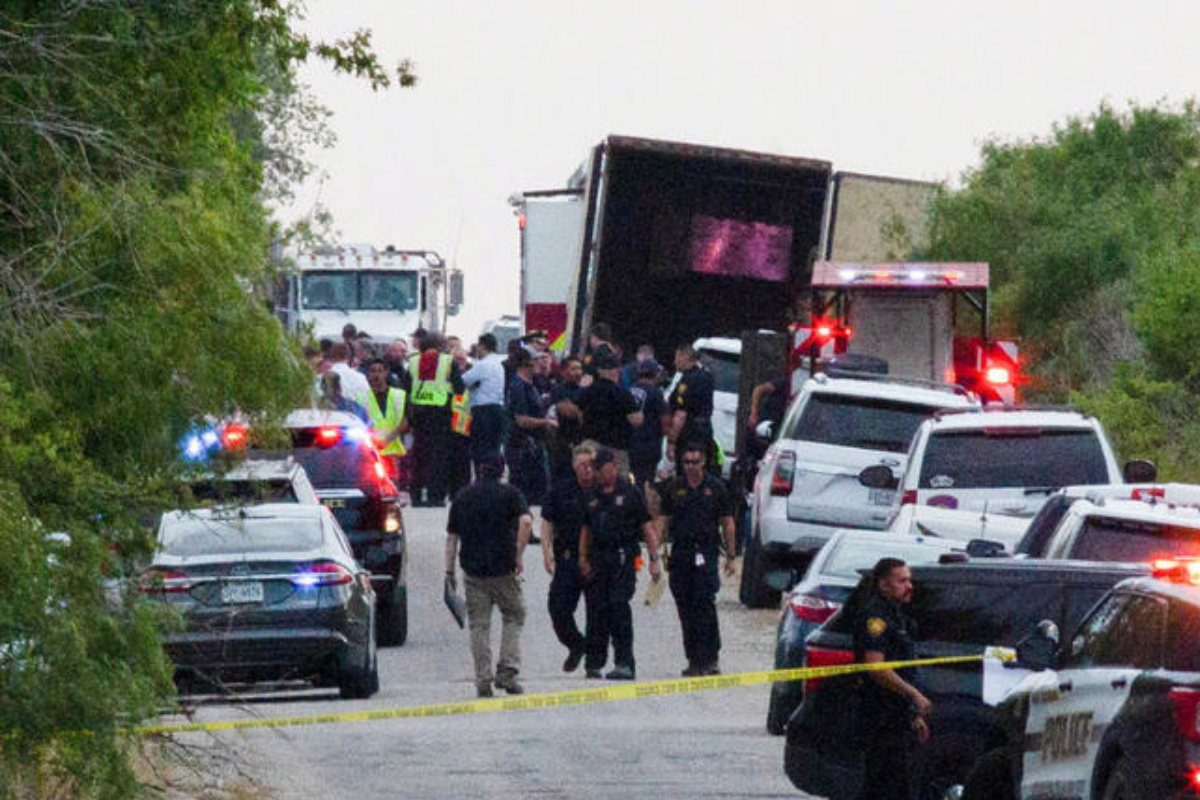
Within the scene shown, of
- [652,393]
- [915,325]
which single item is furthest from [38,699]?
[915,325]

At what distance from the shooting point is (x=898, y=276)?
1245 inches

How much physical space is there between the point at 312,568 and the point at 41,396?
8126 mm

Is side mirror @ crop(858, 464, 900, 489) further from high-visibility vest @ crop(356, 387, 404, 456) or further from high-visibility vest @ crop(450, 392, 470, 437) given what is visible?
high-visibility vest @ crop(450, 392, 470, 437)

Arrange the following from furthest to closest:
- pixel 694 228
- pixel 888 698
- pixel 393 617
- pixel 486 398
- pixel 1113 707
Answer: pixel 694 228, pixel 486 398, pixel 393 617, pixel 888 698, pixel 1113 707

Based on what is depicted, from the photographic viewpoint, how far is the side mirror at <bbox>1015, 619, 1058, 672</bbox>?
470 inches

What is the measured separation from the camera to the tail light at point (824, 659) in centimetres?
1410

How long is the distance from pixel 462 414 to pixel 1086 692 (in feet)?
66.9

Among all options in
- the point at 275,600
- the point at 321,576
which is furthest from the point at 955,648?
the point at 275,600

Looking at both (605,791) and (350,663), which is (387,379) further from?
(605,791)

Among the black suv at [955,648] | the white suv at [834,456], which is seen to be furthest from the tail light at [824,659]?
the white suv at [834,456]

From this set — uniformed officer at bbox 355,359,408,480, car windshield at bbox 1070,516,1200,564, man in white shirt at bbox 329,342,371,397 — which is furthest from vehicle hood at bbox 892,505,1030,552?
uniformed officer at bbox 355,359,408,480

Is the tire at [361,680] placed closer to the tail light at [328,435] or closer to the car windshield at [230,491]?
the tail light at [328,435]

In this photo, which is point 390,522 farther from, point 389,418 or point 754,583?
point 389,418

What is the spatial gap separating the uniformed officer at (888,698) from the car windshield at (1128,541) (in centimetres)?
283
